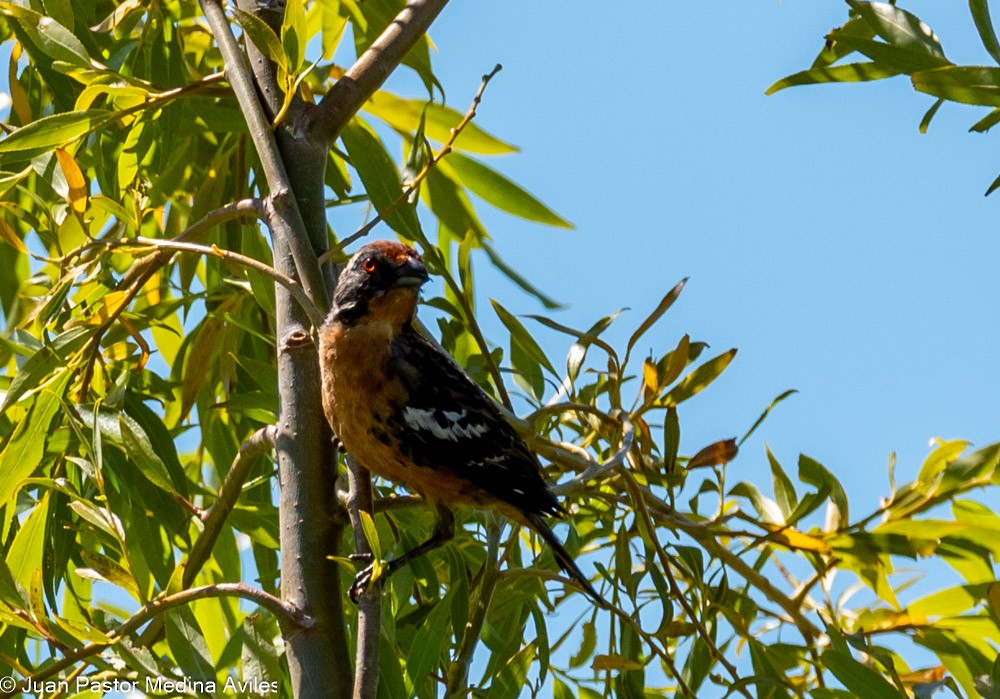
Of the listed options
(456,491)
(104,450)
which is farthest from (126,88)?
(456,491)

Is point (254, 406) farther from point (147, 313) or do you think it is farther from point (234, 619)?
point (234, 619)

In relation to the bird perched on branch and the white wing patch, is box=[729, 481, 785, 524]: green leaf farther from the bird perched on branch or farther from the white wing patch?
the white wing patch

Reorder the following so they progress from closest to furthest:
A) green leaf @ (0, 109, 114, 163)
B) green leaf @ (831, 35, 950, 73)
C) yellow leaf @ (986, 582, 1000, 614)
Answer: green leaf @ (831, 35, 950, 73)
green leaf @ (0, 109, 114, 163)
yellow leaf @ (986, 582, 1000, 614)

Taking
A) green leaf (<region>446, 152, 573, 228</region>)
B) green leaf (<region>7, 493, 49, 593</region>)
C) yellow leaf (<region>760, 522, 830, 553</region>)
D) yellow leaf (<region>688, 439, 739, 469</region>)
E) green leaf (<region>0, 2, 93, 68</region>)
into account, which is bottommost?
yellow leaf (<region>760, 522, 830, 553</region>)

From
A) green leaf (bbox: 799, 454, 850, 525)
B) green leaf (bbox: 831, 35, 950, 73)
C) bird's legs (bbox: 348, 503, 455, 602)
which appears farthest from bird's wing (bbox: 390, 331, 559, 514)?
green leaf (bbox: 831, 35, 950, 73)

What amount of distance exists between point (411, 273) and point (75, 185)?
2.43ft

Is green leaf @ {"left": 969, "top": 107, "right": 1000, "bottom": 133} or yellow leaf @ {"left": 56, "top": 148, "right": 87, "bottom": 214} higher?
yellow leaf @ {"left": 56, "top": 148, "right": 87, "bottom": 214}

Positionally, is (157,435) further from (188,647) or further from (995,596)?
(995,596)

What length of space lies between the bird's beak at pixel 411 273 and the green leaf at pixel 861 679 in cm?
114

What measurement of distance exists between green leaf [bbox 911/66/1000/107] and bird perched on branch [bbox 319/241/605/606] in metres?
1.06

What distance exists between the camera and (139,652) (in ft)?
6.42

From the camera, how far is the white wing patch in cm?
260

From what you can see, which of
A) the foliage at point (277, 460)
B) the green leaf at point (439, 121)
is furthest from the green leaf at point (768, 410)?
the green leaf at point (439, 121)

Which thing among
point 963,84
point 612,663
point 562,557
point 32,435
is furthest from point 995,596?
point 32,435
